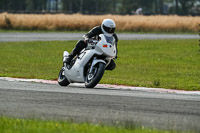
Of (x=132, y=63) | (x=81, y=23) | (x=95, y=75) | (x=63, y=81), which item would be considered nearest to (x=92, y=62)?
(x=95, y=75)

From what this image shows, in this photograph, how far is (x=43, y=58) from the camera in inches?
888

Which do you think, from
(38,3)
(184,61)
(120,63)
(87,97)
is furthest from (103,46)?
(38,3)

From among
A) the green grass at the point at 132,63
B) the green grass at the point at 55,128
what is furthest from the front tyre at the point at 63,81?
the green grass at the point at 55,128

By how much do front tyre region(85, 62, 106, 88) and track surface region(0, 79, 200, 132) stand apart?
0.22m

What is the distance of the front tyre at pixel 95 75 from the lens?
1273cm

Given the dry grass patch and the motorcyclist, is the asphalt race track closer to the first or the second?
the motorcyclist

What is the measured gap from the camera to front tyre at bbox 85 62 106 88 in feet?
41.8

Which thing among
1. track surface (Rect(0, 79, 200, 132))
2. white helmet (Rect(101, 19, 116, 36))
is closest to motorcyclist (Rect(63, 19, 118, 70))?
white helmet (Rect(101, 19, 116, 36))

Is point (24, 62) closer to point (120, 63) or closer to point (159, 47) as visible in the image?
point (120, 63)

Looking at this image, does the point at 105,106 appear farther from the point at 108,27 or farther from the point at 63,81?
the point at 63,81

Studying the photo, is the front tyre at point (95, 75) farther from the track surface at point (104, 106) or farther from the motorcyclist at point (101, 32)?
the motorcyclist at point (101, 32)

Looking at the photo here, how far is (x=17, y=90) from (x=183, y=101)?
3.64 meters

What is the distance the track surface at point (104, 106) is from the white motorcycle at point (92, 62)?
38cm

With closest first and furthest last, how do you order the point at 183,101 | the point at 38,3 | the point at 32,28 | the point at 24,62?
the point at 183,101 → the point at 24,62 → the point at 32,28 → the point at 38,3
